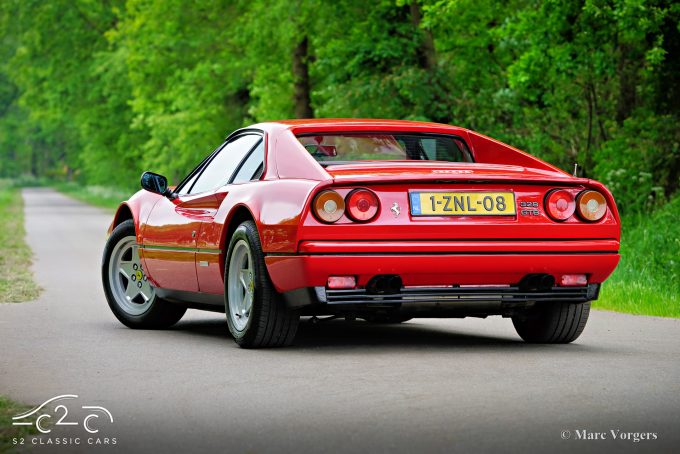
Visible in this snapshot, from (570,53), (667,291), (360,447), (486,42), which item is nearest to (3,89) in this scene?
(486,42)

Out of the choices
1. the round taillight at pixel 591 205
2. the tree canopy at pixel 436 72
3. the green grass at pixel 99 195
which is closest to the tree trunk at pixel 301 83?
the tree canopy at pixel 436 72

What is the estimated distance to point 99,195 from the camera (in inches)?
3393

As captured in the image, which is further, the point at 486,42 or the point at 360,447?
the point at 486,42

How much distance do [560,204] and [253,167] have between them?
2052 millimetres

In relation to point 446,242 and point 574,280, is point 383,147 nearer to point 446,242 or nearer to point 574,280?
point 446,242

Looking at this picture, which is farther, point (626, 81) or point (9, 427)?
point (626, 81)

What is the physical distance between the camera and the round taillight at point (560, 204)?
855cm

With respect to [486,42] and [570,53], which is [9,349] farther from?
[486,42]

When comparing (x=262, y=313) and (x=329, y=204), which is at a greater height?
(x=329, y=204)

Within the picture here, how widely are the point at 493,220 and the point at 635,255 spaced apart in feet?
27.1

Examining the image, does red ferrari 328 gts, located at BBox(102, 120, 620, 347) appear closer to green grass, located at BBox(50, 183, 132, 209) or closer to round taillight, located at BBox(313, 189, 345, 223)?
round taillight, located at BBox(313, 189, 345, 223)

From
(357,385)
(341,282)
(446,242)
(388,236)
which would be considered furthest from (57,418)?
(446,242)

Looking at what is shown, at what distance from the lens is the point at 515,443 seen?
5.59 metres

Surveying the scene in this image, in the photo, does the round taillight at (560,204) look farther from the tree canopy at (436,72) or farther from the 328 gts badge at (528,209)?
the tree canopy at (436,72)
